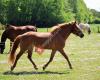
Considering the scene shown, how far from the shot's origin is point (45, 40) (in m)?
18.4

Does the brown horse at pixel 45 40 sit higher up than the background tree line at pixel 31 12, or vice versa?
the brown horse at pixel 45 40

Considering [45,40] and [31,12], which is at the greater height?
[45,40]

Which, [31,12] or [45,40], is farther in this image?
[31,12]

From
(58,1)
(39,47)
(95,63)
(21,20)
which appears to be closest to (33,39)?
(39,47)

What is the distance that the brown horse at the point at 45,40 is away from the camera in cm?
1800

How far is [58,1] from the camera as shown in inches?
4727

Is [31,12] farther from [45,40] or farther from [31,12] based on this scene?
[45,40]

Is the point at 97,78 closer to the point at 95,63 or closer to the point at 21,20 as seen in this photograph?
the point at 95,63

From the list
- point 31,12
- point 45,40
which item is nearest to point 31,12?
point 31,12

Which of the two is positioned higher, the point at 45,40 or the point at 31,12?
→ the point at 45,40

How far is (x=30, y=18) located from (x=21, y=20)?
14.4 feet

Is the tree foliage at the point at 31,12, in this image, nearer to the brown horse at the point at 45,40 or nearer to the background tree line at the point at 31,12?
the background tree line at the point at 31,12

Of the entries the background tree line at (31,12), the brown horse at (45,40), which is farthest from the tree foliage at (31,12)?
the brown horse at (45,40)

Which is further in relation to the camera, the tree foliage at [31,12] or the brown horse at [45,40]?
the tree foliage at [31,12]
